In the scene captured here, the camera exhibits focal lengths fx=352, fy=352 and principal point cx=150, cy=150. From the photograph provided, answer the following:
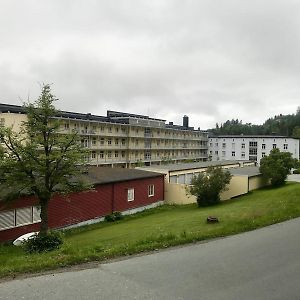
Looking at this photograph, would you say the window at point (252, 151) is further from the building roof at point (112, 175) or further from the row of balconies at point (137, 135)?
the building roof at point (112, 175)

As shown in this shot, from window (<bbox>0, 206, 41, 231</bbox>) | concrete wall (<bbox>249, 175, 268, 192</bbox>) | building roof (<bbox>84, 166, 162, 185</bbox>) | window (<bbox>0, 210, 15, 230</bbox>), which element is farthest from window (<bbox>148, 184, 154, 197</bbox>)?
window (<bbox>0, 210, 15, 230</bbox>)

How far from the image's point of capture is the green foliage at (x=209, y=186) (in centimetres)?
3200

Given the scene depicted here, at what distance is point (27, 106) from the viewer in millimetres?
18266

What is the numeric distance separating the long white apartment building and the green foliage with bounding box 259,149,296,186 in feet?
190

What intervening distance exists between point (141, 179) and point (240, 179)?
11.0 m

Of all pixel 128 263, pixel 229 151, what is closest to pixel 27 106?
pixel 128 263

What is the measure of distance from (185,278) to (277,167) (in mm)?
33619

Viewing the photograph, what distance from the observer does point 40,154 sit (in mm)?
18016

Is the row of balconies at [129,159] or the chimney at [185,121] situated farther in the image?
the chimney at [185,121]

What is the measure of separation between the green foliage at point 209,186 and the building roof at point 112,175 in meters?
5.44

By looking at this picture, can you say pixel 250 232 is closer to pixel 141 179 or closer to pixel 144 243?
pixel 144 243

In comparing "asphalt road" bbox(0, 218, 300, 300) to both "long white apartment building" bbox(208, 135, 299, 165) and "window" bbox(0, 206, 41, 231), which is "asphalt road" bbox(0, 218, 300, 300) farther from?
"long white apartment building" bbox(208, 135, 299, 165)

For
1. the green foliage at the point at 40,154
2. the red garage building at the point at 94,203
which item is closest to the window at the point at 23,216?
the red garage building at the point at 94,203

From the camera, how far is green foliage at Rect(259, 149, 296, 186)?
1551 inches
